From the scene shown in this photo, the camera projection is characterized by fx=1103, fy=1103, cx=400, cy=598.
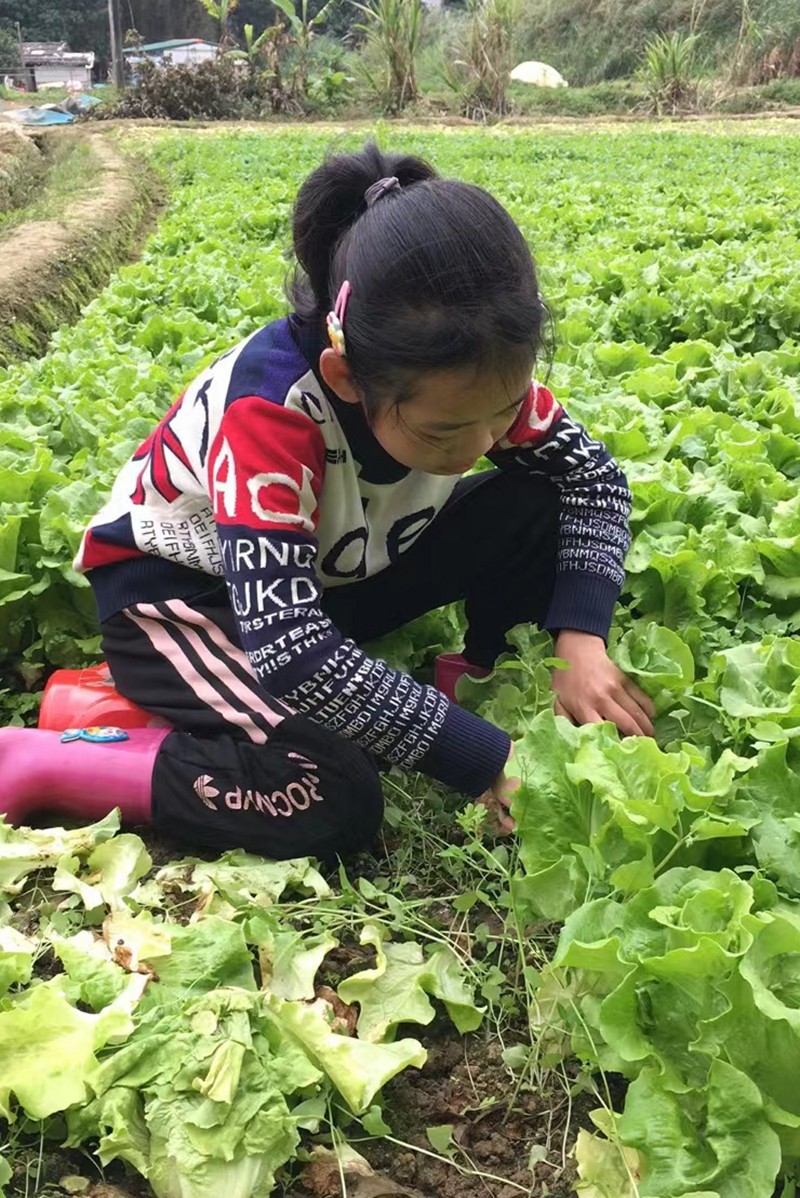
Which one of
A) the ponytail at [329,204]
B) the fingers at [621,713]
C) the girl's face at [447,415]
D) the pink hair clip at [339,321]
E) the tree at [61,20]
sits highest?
the tree at [61,20]

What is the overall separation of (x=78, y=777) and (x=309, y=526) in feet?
2.73

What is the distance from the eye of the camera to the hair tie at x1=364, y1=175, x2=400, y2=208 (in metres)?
2.03

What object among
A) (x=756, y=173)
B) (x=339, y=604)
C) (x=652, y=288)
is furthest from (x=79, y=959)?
(x=756, y=173)

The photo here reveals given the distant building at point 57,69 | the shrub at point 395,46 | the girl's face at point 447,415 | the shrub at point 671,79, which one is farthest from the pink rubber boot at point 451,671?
the distant building at point 57,69

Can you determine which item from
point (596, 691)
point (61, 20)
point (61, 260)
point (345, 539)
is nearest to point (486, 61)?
point (61, 260)

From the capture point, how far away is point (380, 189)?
203cm

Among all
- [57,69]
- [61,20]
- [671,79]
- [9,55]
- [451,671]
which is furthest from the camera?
[61,20]

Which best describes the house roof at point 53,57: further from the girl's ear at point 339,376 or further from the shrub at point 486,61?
the girl's ear at point 339,376

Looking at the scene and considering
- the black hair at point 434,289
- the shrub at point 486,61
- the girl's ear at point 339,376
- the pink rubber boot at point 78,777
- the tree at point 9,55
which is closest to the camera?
the black hair at point 434,289

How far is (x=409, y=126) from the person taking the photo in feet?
93.3

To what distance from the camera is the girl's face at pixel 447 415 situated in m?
1.92

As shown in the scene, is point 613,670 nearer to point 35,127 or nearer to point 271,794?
point 271,794

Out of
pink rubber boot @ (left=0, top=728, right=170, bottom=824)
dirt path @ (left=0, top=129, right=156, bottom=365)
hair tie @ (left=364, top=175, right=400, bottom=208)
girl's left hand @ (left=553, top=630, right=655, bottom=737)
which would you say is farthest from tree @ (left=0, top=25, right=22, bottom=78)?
girl's left hand @ (left=553, top=630, right=655, bottom=737)

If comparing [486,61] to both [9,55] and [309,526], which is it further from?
[9,55]
